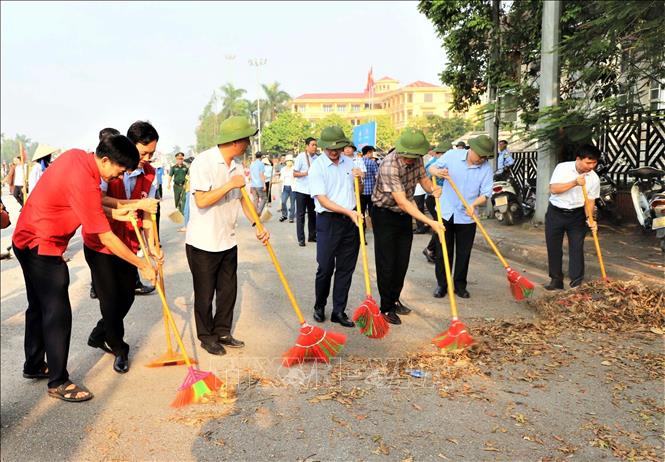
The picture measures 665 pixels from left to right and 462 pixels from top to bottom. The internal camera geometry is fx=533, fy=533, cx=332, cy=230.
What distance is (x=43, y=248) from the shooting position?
11.1 ft

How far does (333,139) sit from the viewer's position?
4.86 meters

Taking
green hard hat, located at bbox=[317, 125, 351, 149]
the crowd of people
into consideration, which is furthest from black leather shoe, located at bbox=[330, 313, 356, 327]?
green hard hat, located at bbox=[317, 125, 351, 149]

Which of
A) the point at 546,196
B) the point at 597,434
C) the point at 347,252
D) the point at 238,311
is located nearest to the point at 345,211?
the point at 347,252

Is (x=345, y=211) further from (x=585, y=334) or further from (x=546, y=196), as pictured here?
(x=546, y=196)

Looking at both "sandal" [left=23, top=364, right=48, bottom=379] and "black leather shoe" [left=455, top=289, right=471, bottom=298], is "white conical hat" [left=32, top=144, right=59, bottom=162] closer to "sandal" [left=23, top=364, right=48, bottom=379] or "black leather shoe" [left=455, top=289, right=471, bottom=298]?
"sandal" [left=23, top=364, right=48, bottom=379]

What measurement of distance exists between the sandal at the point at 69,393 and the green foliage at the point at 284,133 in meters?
59.0

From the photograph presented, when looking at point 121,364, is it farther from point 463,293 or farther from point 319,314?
point 463,293

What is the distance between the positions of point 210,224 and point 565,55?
6895mm

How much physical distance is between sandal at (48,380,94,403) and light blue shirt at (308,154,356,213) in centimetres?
244

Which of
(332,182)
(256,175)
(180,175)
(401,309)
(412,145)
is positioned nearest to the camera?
(412,145)

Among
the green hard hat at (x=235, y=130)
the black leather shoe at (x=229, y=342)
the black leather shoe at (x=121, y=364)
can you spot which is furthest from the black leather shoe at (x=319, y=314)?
the green hard hat at (x=235, y=130)

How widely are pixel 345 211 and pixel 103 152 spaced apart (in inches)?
84.0

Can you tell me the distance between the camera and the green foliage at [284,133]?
204 ft

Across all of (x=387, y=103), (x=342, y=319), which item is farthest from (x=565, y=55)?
(x=387, y=103)
